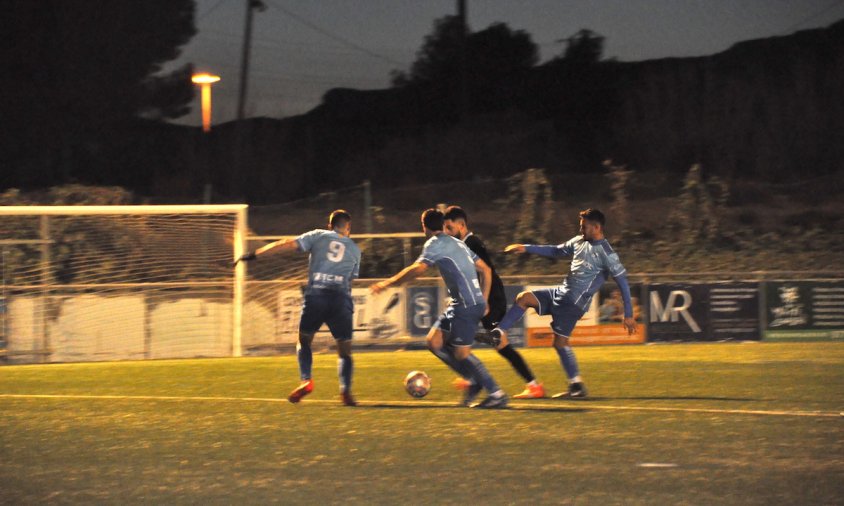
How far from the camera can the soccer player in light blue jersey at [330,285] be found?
435 inches

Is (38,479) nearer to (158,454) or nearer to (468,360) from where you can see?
(158,454)

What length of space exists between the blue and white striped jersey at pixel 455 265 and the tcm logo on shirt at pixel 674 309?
13.0 m

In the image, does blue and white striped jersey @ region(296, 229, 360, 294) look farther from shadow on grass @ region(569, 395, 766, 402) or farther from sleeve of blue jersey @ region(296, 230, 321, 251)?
shadow on grass @ region(569, 395, 766, 402)

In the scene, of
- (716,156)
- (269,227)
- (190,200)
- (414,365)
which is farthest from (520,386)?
(716,156)

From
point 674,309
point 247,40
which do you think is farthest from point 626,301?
point 247,40

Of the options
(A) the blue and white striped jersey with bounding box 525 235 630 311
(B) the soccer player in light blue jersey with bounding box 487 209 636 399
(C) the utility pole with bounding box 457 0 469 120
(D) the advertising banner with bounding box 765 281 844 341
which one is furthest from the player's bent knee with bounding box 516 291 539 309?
(C) the utility pole with bounding box 457 0 469 120

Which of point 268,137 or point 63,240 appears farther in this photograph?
point 268,137

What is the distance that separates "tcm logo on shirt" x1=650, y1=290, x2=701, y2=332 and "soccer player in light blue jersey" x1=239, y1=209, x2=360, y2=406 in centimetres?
1274

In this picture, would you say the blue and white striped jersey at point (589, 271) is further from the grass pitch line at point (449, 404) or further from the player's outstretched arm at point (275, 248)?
the player's outstretched arm at point (275, 248)

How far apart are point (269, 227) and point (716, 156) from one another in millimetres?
18221

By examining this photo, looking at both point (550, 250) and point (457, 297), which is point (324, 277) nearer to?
point (457, 297)

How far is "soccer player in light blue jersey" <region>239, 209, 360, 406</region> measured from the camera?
36.2 ft

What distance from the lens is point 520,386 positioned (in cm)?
1312

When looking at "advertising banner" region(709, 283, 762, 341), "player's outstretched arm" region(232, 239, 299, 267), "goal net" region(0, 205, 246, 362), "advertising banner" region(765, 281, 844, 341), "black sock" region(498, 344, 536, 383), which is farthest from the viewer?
"advertising banner" region(765, 281, 844, 341)
